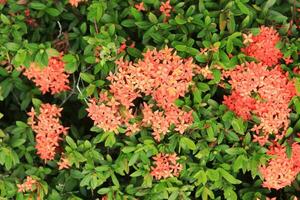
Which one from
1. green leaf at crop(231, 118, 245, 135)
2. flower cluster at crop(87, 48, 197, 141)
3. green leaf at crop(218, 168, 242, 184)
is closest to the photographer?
flower cluster at crop(87, 48, 197, 141)

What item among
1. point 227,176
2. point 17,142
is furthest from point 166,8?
point 17,142

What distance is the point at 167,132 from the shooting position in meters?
2.37

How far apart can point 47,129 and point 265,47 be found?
41.8 inches

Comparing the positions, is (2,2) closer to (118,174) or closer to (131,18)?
(131,18)

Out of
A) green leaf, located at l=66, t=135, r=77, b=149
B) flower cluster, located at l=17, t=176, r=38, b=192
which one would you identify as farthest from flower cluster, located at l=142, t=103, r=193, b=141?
flower cluster, located at l=17, t=176, r=38, b=192

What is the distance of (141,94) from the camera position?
243cm

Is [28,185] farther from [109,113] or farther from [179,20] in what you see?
[179,20]

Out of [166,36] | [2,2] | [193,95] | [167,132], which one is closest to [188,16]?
[166,36]

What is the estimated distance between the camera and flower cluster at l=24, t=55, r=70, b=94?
2324 mm

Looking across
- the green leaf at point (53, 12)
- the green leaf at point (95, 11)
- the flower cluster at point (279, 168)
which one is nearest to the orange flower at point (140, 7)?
the green leaf at point (95, 11)

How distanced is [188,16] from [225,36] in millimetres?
192

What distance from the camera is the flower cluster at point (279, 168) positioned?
7.76ft

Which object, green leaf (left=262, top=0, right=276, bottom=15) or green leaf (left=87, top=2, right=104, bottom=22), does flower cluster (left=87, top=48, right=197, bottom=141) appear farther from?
green leaf (left=262, top=0, right=276, bottom=15)

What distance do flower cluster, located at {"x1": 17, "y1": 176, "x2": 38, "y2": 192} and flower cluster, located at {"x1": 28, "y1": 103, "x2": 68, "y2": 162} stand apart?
0.40 ft
